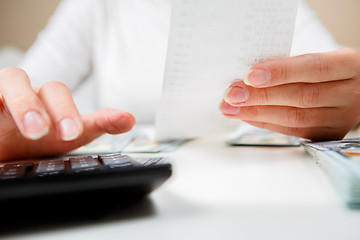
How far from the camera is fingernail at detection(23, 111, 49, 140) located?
0.27 metres

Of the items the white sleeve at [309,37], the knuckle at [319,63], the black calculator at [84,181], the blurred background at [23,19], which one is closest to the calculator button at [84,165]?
the black calculator at [84,181]

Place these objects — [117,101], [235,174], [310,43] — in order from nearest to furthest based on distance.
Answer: [235,174], [310,43], [117,101]

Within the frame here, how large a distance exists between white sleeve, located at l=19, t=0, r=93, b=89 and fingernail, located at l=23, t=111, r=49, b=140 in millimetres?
674

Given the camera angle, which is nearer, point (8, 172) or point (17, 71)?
point (8, 172)

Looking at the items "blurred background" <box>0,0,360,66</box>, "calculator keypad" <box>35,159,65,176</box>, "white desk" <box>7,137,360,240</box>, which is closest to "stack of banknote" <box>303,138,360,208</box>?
"white desk" <box>7,137,360,240</box>

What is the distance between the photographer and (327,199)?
256 mm

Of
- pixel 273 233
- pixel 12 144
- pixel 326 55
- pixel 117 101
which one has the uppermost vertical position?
pixel 117 101

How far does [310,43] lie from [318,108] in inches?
18.5

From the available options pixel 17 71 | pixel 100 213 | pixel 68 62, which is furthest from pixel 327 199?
pixel 68 62

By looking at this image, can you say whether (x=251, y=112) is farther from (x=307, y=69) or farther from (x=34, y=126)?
(x=34, y=126)

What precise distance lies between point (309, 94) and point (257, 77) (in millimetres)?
111

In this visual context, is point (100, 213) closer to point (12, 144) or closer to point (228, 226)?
point (228, 226)

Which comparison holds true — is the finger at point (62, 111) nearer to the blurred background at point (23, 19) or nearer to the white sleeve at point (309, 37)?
the white sleeve at point (309, 37)

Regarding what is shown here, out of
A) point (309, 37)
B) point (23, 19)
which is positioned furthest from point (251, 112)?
point (23, 19)
